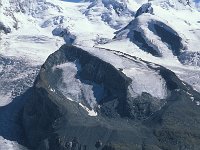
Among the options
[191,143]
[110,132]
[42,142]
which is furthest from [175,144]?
[42,142]

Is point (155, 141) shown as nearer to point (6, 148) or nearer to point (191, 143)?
point (191, 143)

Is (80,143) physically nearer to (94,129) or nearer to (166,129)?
(94,129)

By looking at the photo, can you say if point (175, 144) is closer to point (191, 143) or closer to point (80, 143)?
point (191, 143)

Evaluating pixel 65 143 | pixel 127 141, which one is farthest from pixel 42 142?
pixel 127 141

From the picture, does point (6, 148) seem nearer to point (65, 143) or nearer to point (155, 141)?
point (65, 143)

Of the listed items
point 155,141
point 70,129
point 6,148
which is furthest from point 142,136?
point 6,148
